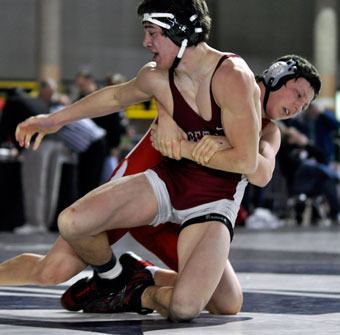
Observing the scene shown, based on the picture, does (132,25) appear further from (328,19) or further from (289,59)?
(289,59)

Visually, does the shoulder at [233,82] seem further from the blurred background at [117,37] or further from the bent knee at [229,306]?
the blurred background at [117,37]

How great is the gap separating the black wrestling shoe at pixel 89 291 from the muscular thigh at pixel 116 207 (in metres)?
0.31

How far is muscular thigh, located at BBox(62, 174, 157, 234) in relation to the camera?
5.84 meters

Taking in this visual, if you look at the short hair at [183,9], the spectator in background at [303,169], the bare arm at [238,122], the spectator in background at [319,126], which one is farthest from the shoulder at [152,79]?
the spectator in background at [319,126]

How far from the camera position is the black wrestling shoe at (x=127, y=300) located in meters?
6.02

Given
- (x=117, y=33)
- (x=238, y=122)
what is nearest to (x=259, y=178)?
(x=238, y=122)

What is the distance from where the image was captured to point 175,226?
638 centimetres

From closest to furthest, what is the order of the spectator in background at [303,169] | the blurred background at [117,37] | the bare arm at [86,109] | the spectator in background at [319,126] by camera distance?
1. the bare arm at [86,109]
2. the spectator in background at [303,169]
3. the spectator in background at [319,126]
4. the blurred background at [117,37]

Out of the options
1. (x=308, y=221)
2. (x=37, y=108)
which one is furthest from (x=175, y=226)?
(x=308, y=221)

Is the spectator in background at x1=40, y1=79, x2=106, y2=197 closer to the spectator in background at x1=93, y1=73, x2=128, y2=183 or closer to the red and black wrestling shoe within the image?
the spectator in background at x1=93, y1=73, x2=128, y2=183

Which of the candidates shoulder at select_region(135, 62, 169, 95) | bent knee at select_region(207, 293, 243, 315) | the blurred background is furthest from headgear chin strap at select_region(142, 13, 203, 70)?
the blurred background

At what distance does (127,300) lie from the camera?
6.03m

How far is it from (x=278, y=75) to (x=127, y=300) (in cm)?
121

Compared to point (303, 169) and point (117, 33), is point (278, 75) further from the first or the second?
point (117, 33)
